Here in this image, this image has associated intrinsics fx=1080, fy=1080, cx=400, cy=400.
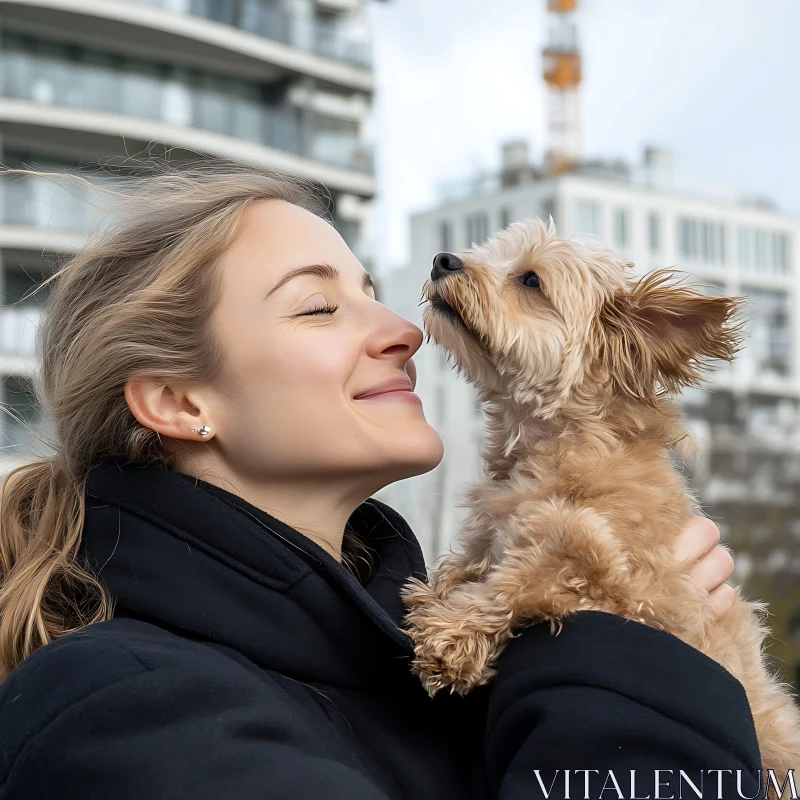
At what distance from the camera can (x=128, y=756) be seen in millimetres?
2080

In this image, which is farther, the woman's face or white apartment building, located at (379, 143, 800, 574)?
white apartment building, located at (379, 143, 800, 574)

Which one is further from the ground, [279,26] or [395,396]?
[279,26]

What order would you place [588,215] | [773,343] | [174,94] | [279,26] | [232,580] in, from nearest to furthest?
[232,580] < [174,94] < [279,26] < [588,215] < [773,343]

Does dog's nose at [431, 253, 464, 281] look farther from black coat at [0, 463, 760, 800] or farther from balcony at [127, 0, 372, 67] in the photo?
balcony at [127, 0, 372, 67]

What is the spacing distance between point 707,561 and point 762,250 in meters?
67.1

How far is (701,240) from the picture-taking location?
64.2 metres

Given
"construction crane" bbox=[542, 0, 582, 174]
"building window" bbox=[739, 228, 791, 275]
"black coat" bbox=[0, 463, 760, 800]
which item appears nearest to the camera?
"black coat" bbox=[0, 463, 760, 800]

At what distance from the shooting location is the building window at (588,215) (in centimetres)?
5897

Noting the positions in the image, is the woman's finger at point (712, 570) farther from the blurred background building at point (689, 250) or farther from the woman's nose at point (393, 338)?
the blurred background building at point (689, 250)

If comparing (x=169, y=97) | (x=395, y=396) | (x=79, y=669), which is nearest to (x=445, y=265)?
(x=395, y=396)

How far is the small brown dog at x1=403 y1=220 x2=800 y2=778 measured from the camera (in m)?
2.85

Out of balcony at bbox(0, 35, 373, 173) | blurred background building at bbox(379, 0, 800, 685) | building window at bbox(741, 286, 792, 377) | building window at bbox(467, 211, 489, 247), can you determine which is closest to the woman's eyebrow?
balcony at bbox(0, 35, 373, 173)

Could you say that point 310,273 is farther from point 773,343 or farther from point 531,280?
point 773,343

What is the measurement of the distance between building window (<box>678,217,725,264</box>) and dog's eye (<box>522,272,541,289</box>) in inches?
2449
